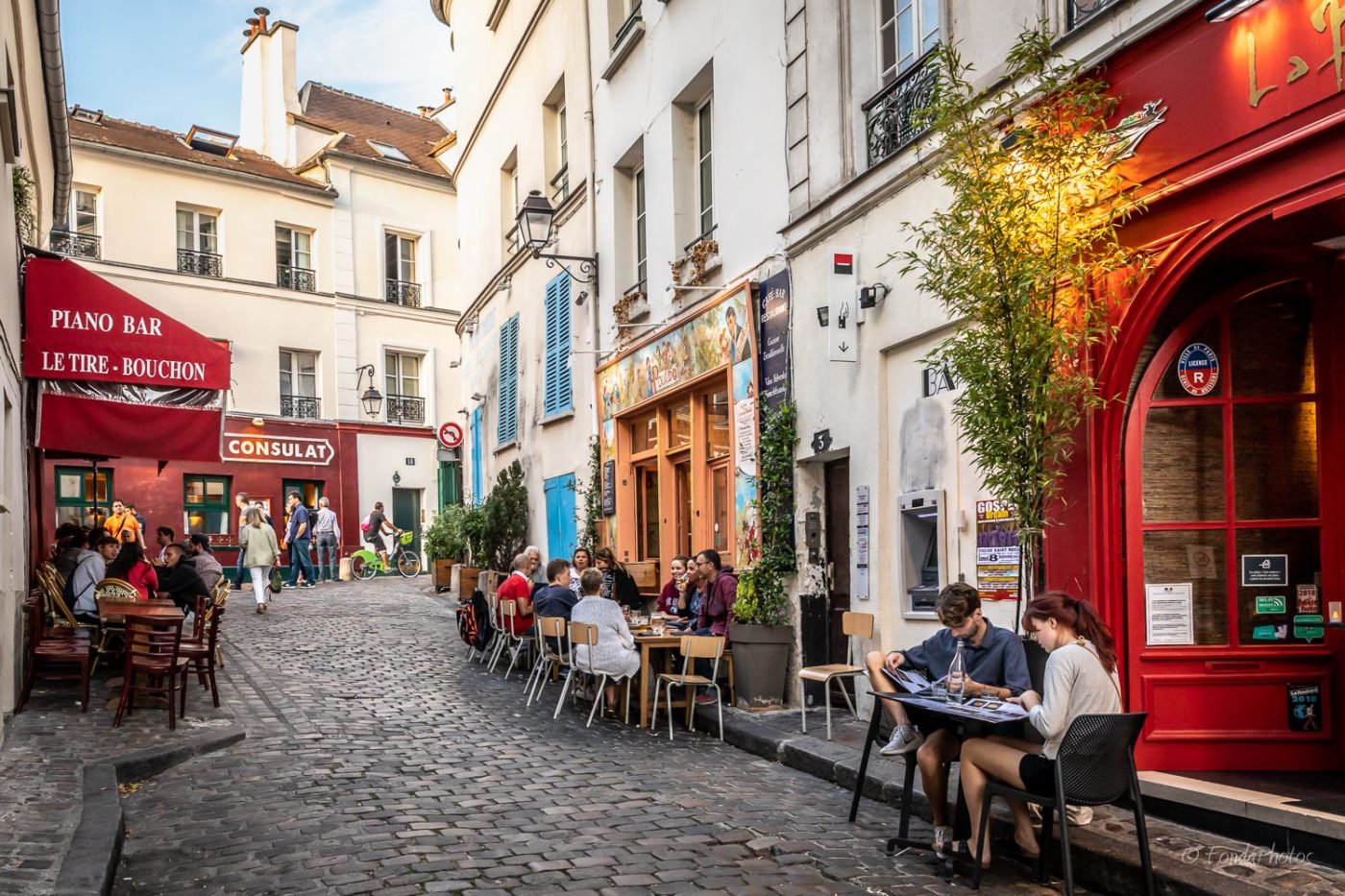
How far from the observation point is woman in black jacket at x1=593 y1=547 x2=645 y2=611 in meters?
13.1

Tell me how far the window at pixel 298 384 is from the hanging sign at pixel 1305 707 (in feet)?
83.6

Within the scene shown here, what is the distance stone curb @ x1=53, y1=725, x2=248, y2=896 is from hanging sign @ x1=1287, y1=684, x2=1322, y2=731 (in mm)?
5713

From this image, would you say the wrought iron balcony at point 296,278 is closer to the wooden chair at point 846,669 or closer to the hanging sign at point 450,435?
the hanging sign at point 450,435

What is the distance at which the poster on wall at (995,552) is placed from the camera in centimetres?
772

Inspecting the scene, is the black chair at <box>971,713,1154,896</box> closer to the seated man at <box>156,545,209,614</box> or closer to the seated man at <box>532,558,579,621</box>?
the seated man at <box>532,558,579,621</box>

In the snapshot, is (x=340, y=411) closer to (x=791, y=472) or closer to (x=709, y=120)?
(x=709, y=120)

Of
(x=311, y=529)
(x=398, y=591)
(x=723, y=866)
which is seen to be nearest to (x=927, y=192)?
(x=723, y=866)

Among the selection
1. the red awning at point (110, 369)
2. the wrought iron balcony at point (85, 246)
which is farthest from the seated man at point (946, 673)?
the wrought iron balcony at point (85, 246)

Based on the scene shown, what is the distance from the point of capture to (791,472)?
35.1 feet

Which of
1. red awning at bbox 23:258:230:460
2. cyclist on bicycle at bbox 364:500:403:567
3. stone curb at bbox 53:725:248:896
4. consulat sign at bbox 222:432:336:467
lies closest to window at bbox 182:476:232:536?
consulat sign at bbox 222:432:336:467

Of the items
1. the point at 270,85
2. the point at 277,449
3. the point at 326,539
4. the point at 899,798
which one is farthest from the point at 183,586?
the point at 270,85

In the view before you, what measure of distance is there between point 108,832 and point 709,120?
9.55m

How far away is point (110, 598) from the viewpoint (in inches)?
429

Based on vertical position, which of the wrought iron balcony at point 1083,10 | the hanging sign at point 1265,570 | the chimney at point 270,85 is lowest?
the hanging sign at point 1265,570
